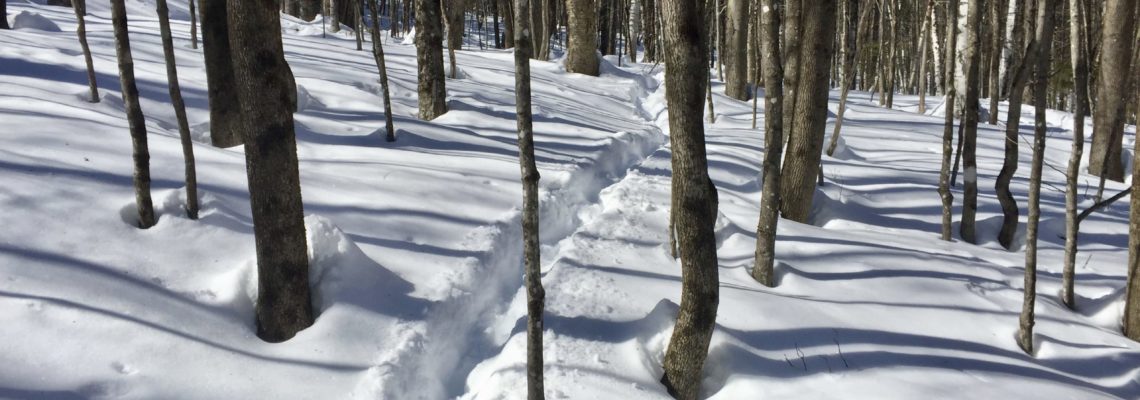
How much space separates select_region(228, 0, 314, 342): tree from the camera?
150 inches

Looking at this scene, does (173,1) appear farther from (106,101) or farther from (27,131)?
(27,131)

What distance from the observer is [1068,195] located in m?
5.34

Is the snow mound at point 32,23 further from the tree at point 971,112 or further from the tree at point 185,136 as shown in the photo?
the tree at point 971,112

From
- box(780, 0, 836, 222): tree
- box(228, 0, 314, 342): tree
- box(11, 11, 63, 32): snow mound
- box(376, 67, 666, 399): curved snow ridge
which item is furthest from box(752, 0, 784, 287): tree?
box(11, 11, 63, 32): snow mound

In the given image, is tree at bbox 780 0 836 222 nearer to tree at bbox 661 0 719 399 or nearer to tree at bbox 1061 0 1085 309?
tree at bbox 1061 0 1085 309

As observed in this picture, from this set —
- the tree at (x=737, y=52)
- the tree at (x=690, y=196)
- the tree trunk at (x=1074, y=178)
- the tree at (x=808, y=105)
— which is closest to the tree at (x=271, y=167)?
the tree at (x=690, y=196)

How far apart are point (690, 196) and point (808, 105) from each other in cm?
362

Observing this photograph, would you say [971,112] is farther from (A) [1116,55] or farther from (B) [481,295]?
(B) [481,295]

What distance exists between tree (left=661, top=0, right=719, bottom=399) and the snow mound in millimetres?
13079

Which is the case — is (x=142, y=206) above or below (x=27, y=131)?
below

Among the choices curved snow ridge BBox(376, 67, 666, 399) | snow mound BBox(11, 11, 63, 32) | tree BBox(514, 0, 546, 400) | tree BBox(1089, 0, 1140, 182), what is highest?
snow mound BBox(11, 11, 63, 32)

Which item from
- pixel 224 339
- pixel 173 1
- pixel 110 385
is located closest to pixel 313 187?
pixel 224 339

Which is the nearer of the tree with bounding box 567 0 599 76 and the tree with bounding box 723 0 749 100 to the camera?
the tree with bounding box 723 0 749 100

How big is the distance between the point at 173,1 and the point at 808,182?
22.6 m
